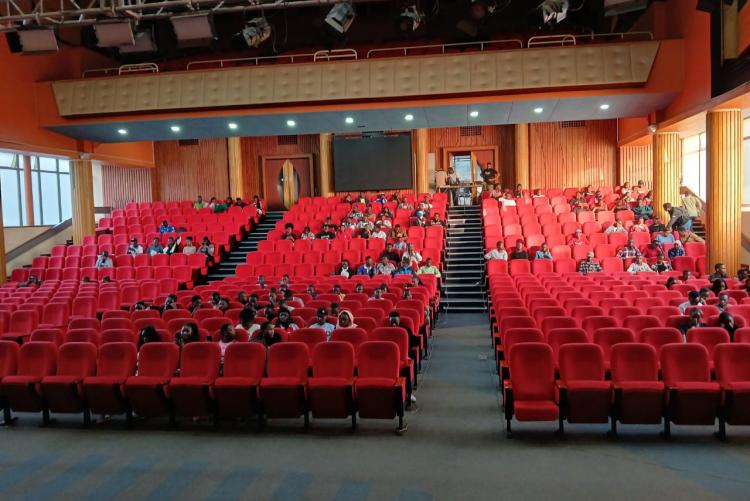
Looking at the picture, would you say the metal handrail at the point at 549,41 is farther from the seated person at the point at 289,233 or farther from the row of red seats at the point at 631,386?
the row of red seats at the point at 631,386

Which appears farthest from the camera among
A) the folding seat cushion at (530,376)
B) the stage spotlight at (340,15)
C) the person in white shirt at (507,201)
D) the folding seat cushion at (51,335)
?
the person in white shirt at (507,201)

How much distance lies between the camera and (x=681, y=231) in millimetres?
12844

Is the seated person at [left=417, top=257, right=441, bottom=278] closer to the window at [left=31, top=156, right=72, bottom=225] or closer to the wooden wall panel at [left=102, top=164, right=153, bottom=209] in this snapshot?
the window at [left=31, top=156, right=72, bottom=225]

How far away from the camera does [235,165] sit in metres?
19.8

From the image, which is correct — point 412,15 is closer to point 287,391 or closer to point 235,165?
point 235,165

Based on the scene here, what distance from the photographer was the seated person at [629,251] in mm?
12180

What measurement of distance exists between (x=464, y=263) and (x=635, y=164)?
24.6 feet

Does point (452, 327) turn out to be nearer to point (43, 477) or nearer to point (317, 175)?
point (43, 477)

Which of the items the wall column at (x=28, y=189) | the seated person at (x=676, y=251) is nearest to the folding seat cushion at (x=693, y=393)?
the seated person at (x=676, y=251)

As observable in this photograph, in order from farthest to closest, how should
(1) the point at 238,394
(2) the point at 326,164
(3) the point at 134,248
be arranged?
(2) the point at 326,164 < (3) the point at 134,248 < (1) the point at 238,394

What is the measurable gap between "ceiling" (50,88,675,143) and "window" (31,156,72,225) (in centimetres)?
291

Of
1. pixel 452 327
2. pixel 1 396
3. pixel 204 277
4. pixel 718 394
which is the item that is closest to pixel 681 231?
pixel 452 327

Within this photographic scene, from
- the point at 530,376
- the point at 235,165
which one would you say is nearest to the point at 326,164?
the point at 235,165

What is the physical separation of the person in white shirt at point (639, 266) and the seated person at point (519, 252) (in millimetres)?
2028
